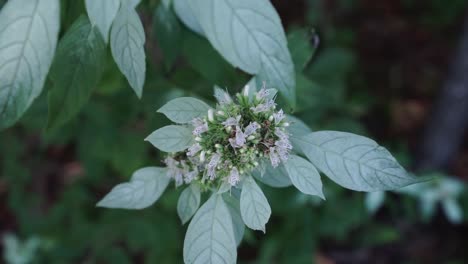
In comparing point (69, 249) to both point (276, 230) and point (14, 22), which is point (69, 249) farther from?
point (14, 22)

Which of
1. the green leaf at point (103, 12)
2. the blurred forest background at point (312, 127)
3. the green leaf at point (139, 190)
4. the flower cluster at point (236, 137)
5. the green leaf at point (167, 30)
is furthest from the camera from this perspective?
the blurred forest background at point (312, 127)

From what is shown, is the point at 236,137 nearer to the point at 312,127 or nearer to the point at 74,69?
the point at 74,69

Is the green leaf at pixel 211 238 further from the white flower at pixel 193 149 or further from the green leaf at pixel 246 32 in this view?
the green leaf at pixel 246 32

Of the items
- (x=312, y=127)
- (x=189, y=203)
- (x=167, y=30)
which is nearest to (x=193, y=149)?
(x=189, y=203)

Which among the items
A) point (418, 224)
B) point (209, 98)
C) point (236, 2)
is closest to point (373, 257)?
point (418, 224)

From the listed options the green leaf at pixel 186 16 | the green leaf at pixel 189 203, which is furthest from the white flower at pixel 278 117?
the green leaf at pixel 186 16
